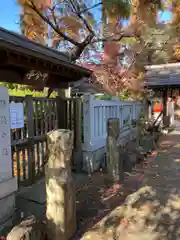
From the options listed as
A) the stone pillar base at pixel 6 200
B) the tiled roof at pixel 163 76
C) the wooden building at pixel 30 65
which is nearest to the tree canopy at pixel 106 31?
the tiled roof at pixel 163 76

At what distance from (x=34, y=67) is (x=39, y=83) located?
52.8 inches

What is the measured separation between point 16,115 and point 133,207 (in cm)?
251

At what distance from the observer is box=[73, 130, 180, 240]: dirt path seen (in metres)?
3.08

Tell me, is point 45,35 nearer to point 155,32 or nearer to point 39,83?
point 39,83


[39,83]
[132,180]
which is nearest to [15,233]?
[132,180]

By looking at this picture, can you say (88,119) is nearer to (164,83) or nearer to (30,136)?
(30,136)

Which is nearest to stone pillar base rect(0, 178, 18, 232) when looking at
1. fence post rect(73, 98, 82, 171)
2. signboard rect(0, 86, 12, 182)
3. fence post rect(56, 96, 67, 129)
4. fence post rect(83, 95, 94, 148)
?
signboard rect(0, 86, 12, 182)

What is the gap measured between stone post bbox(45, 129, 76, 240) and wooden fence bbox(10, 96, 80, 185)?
147cm

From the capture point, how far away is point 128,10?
8.31m

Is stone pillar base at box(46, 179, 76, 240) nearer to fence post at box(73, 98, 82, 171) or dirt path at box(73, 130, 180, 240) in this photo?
dirt path at box(73, 130, 180, 240)

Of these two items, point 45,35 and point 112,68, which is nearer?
point 45,35

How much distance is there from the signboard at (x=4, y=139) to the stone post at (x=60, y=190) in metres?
0.78

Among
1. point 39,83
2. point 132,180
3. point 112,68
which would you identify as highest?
point 112,68

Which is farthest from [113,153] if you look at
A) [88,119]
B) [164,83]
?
[164,83]
